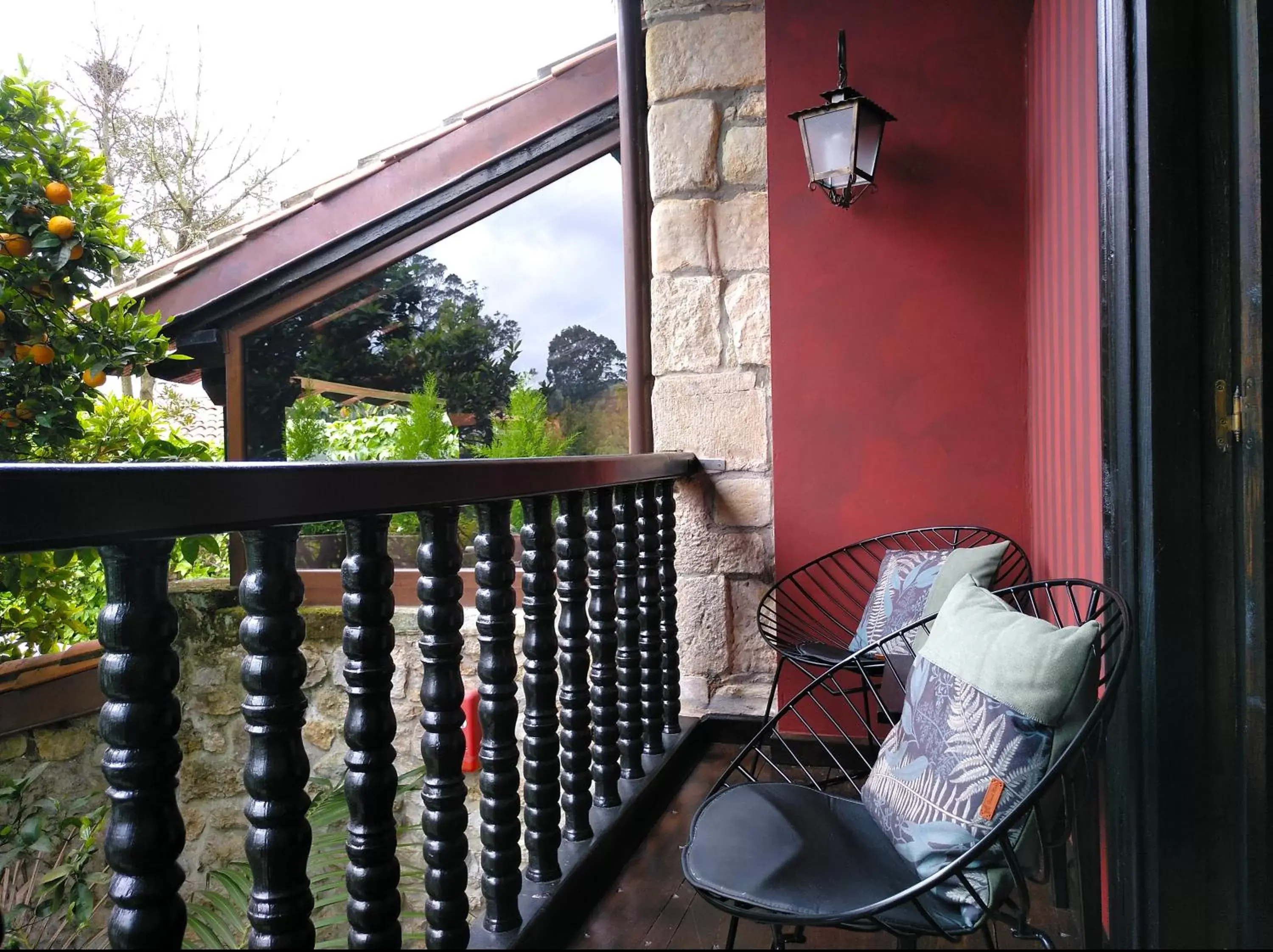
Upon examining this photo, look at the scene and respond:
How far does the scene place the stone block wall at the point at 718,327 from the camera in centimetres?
314

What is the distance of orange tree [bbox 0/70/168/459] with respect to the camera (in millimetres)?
2744

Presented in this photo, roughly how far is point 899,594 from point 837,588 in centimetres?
45

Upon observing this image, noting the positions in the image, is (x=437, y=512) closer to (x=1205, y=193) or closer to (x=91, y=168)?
(x=1205, y=193)

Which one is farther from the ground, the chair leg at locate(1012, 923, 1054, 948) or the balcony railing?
the balcony railing

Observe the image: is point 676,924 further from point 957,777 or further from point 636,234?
point 636,234

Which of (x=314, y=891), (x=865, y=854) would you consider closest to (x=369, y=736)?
(x=865, y=854)

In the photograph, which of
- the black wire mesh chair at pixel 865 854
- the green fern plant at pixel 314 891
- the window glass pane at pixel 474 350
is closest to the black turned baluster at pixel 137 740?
the black wire mesh chair at pixel 865 854

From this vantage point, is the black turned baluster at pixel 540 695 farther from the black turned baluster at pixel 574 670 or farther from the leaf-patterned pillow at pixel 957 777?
the leaf-patterned pillow at pixel 957 777

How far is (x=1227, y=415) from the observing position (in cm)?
126

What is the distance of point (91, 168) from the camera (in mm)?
2938

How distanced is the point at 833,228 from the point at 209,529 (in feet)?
8.50

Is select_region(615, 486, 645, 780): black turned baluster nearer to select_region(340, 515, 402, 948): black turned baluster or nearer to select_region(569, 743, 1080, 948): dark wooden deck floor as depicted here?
select_region(569, 743, 1080, 948): dark wooden deck floor

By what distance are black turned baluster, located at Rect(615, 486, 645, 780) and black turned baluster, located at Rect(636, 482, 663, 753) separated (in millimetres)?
177

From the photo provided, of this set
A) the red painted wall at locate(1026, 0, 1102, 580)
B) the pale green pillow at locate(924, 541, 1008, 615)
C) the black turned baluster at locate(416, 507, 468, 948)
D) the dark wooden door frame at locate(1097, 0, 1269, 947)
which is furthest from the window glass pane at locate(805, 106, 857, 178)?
the black turned baluster at locate(416, 507, 468, 948)
